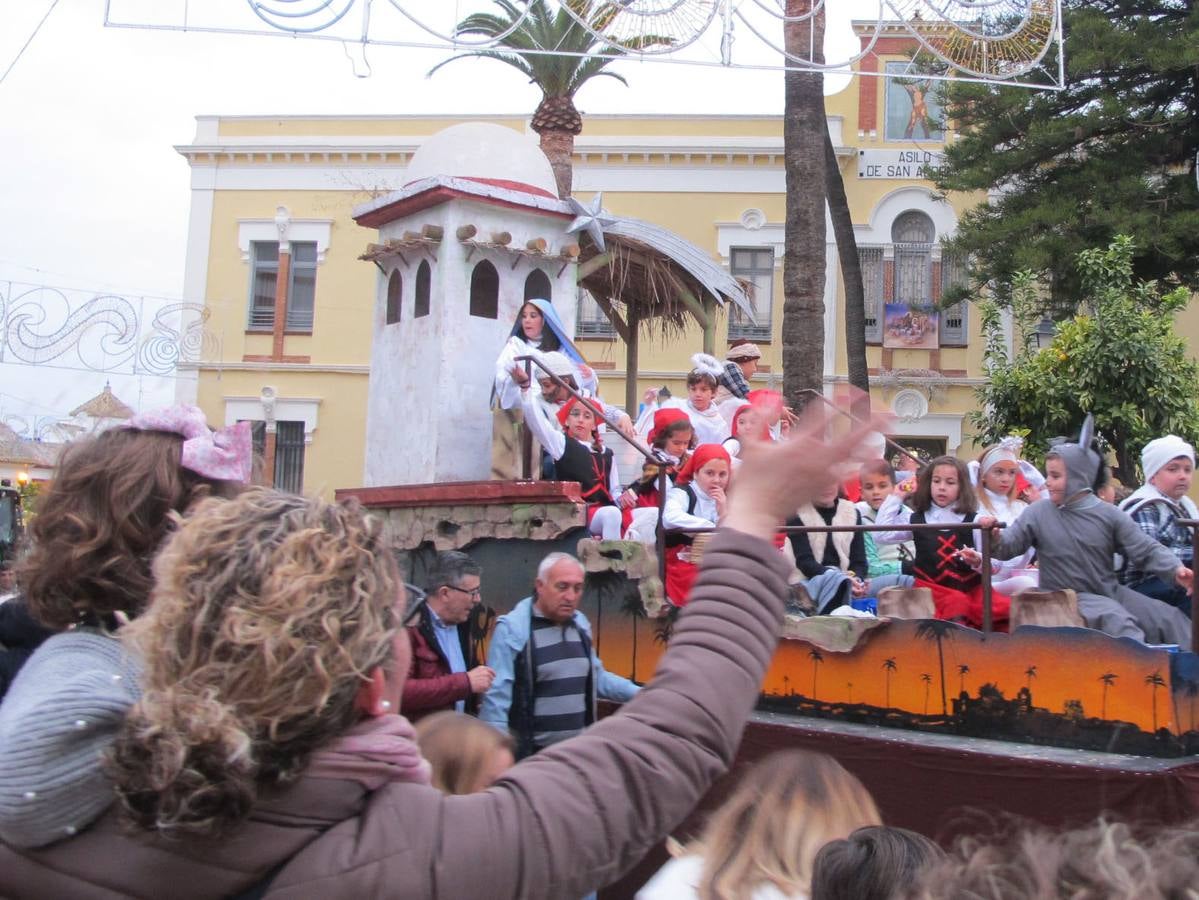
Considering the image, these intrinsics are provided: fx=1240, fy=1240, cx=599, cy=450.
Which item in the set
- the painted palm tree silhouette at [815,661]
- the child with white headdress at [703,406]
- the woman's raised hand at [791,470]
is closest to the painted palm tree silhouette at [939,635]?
the painted palm tree silhouette at [815,661]

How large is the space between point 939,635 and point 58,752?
5.23 m

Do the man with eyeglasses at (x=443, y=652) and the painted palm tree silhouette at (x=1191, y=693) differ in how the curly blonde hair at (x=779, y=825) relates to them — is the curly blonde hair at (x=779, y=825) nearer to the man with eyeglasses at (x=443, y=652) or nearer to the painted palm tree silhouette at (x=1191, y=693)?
the man with eyeglasses at (x=443, y=652)

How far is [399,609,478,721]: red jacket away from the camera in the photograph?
212 inches

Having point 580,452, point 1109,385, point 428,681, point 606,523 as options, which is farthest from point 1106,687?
point 1109,385

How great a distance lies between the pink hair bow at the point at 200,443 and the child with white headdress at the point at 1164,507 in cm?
560

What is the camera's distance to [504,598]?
8438 millimetres

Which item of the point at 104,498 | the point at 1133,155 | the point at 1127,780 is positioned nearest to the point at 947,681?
the point at 1127,780

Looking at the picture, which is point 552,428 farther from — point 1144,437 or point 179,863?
point 1144,437

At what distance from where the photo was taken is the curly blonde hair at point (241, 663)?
145 centimetres

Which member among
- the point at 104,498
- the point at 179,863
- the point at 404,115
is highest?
the point at 404,115

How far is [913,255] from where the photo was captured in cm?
2584

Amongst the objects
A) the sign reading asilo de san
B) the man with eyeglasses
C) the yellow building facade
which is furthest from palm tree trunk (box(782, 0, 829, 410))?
the sign reading asilo de san

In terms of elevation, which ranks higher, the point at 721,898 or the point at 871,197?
the point at 871,197

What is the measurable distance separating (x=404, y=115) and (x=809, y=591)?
2171cm
